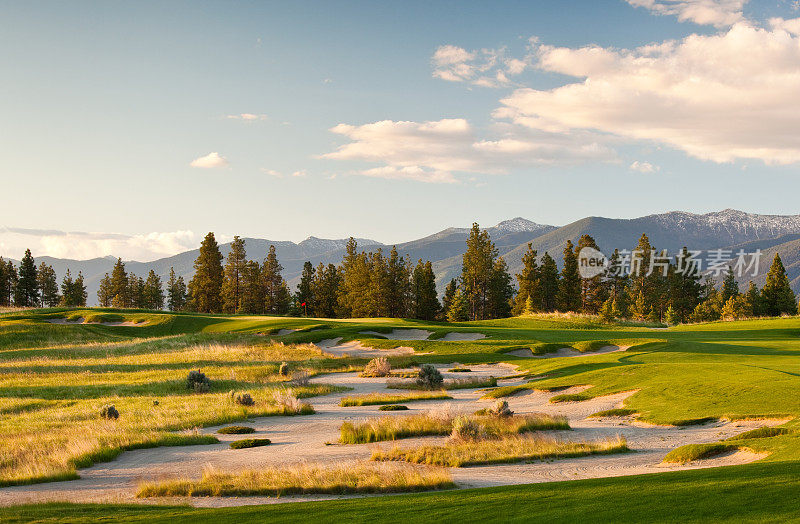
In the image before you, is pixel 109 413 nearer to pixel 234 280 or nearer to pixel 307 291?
pixel 234 280

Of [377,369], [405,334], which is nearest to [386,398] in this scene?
[377,369]

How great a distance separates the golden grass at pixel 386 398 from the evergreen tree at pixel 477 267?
75342 millimetres

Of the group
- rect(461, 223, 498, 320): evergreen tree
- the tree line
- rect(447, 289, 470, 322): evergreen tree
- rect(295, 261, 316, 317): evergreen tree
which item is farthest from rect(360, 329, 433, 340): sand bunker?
the tree line

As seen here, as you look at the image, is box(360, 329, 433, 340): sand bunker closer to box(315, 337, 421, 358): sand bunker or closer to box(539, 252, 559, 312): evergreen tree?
box(315, 337, 421, 358): sand bunker

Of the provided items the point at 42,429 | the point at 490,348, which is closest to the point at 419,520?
the point at 42,429

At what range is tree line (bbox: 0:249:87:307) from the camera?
121m

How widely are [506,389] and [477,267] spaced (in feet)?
257

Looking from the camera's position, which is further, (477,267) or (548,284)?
(548,284)

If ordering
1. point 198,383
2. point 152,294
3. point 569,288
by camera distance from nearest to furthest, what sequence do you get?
point 198,383 < point 569,288 < point 152,294

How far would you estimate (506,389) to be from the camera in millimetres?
28281

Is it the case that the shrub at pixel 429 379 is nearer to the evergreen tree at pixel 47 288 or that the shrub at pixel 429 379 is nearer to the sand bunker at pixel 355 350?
the sand bunker at pixel 355 350

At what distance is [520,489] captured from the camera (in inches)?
438

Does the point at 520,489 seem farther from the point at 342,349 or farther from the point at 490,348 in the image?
the point at 342,349

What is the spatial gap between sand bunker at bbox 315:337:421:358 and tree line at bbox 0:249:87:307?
88.0 meters
